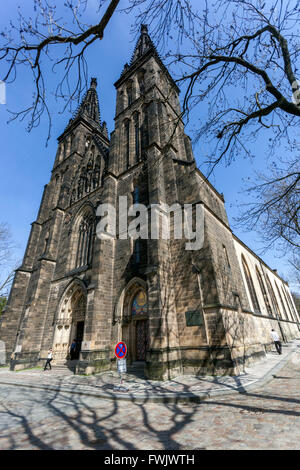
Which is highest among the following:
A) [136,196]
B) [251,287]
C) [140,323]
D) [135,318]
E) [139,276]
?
[136,196]

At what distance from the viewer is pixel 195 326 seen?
851 cm

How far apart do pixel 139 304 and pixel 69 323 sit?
250 inches

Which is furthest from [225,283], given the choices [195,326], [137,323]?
[137,323]

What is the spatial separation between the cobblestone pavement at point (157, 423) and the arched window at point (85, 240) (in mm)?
10010

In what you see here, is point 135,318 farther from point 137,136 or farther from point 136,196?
point 137,136

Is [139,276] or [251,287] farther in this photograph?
[251,287]

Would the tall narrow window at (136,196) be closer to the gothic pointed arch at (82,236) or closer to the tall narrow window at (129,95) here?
the gothic pointed arch at (82,236)

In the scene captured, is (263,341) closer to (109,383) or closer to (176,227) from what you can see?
(176,227)

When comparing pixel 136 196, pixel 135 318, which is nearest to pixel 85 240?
pixel 136 196

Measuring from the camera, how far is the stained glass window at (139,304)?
1042 cm

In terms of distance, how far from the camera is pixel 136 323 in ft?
34.9

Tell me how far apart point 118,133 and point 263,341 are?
1901cm

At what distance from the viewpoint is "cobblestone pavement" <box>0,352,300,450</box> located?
301cm

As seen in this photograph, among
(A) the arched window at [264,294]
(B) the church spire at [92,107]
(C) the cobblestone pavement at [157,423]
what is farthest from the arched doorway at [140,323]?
(B) the church spire at [92,107]
